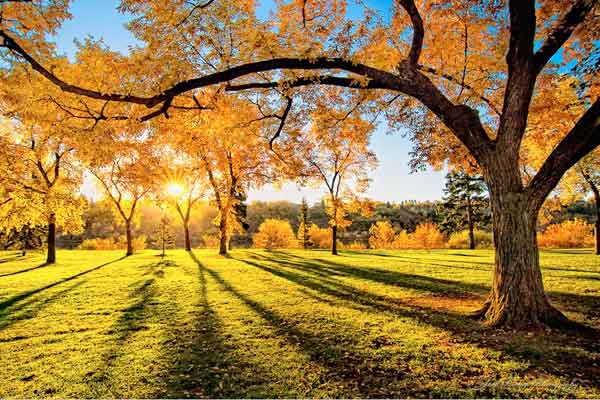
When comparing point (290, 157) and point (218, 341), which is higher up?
point (290, 157)

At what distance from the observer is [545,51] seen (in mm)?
6066

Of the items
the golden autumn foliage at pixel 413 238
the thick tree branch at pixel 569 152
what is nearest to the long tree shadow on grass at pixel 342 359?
the thick tree branch at pixel 569 152

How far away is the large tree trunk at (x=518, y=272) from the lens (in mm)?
5562

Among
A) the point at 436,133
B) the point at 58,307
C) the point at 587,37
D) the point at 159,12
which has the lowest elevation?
Result: the point at 58,307

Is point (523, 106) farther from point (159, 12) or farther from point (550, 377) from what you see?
point (159, 12)

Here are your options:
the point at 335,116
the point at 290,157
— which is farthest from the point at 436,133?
the point at 290,157

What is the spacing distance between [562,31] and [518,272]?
4.58m

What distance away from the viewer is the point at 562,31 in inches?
237

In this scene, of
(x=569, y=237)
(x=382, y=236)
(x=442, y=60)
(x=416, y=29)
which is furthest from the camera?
(x=382, y=236)

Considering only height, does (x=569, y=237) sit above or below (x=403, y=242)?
above

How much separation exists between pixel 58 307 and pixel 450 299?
10048 mm

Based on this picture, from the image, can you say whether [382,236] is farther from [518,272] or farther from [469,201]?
[518,272]

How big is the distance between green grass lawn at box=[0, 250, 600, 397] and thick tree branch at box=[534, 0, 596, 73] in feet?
16.3

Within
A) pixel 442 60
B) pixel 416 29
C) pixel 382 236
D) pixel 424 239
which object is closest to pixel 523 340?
pixel 416 29
